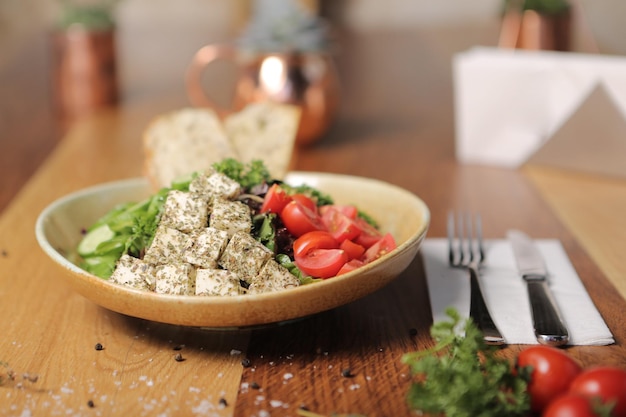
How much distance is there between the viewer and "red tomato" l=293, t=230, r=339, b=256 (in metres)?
1.29

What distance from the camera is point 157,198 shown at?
1.40 meters

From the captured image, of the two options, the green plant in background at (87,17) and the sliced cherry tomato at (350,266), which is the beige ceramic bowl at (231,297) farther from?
the green plant in background at (87,17)

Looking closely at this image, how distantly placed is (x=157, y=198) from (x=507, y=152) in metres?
1.34

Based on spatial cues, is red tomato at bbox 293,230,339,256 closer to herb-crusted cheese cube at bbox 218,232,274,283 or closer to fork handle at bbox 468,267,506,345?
herb-crusted cheese cube at bbox 218,232,274,283

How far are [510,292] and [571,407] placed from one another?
0.56 m

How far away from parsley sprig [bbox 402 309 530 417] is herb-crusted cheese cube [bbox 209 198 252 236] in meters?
0.37

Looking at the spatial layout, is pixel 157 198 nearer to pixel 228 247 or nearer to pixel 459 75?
pixel 228 247

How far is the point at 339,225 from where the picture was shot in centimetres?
139

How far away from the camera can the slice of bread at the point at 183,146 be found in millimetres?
1838

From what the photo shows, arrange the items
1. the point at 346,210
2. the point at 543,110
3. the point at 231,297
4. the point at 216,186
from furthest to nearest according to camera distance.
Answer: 1. the point at 543,110
2. the point at 346,210
3. the point at 216,186
4. the point at 231,297

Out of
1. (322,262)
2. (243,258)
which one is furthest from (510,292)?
(243,258)

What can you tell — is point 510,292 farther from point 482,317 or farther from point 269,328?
point 269,328

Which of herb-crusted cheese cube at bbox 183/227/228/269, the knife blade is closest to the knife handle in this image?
the knife blade

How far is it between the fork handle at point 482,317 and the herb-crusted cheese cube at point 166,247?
1.56 feet
